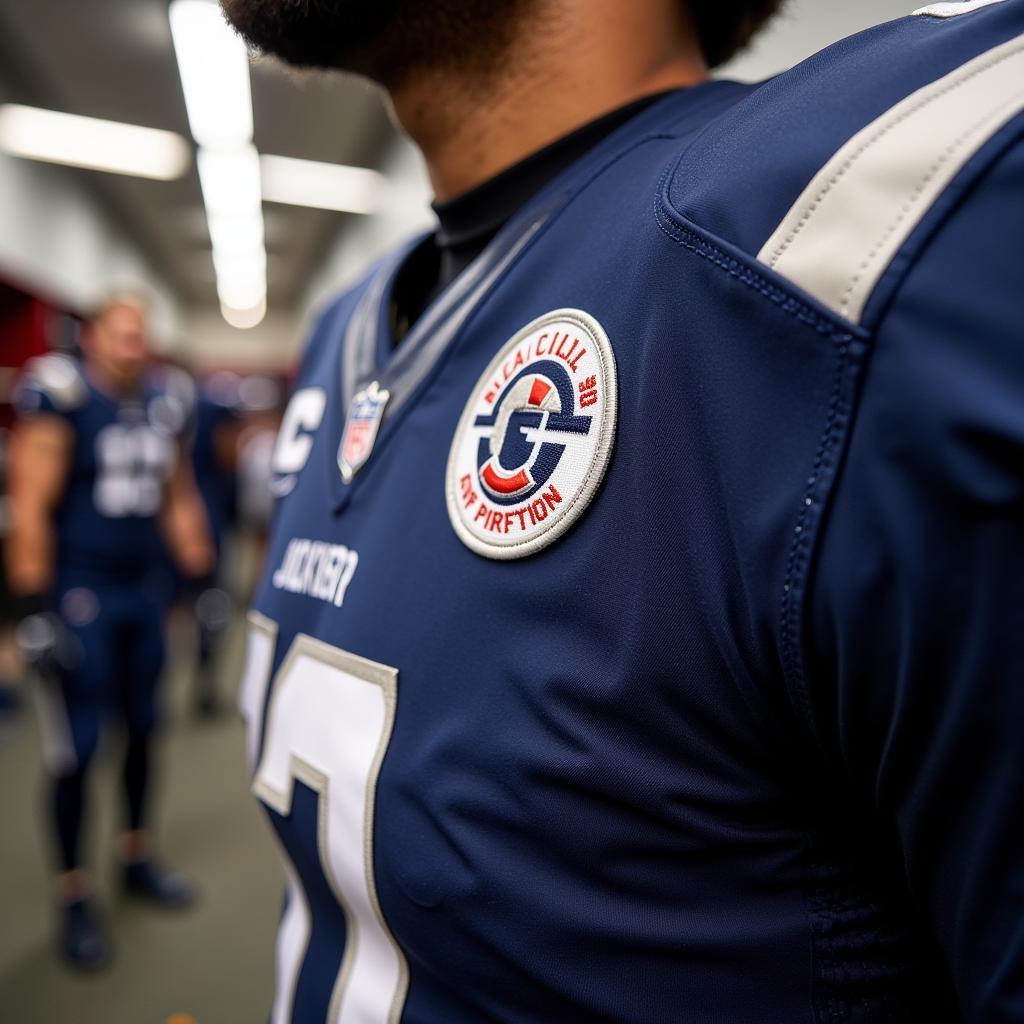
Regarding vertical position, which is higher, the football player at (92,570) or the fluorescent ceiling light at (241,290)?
the football player at (92,570)

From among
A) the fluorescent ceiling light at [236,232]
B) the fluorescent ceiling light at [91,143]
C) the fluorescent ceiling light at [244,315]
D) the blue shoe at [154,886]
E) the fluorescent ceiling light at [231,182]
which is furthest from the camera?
the fluorescent ceiling light at [244,315]

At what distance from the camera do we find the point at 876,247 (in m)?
0.27

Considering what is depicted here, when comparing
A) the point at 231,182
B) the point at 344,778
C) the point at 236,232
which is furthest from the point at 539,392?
the point at 236,232

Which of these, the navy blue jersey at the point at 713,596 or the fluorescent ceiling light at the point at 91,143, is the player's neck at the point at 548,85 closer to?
the navy blue jersey at the point at 713,596

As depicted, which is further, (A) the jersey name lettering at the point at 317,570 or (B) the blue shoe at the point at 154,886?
(B) the blue shoe at the point at 154,886

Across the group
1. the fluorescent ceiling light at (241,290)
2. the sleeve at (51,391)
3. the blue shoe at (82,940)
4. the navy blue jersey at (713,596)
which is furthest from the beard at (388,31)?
the fluorescent ceiling light at (241,290)

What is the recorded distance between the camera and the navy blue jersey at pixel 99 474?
1.98 m

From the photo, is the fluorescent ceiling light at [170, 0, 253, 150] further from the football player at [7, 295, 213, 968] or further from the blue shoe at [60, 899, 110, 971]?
the blue shoe at [60, 899, 110, 971]

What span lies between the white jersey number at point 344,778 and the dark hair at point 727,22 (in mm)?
552

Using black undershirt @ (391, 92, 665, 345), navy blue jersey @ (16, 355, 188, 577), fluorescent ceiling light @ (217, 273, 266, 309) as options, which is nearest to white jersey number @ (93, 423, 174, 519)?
navy blue jersey @ (16, 355, 188, 577)

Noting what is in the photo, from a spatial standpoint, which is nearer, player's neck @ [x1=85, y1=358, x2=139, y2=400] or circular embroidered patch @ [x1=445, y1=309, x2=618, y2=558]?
circular embroidered patch @ [x1=445, y1=309, x2=618, y2=558]

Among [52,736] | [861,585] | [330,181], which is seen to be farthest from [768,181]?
[330,181]

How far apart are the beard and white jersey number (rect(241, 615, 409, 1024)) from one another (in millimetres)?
418

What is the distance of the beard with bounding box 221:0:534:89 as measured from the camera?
50 cm
